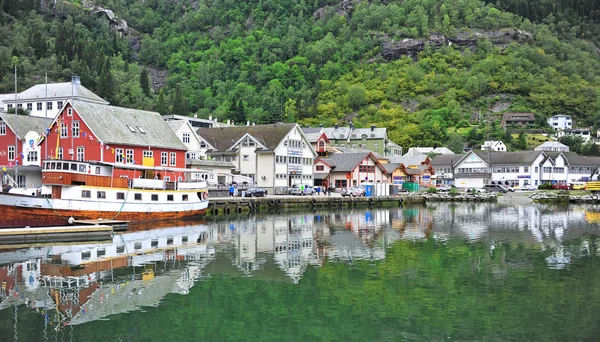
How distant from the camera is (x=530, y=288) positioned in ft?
81.5

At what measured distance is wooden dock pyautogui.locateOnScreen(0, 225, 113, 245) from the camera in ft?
114

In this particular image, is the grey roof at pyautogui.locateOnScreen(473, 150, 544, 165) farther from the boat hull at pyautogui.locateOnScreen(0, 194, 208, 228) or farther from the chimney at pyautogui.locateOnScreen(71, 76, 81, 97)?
the boat hull at pyautogui.locateOnScreen(0, 194, 208, 228)

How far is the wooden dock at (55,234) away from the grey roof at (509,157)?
290ft

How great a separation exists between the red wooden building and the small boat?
2.21m

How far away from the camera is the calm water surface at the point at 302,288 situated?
19297mm

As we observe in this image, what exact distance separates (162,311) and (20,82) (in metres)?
101

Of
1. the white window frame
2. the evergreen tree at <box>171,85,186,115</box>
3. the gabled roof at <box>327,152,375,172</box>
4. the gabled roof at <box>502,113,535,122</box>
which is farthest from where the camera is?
the gabled roof at <box>502,113,535,122</box>

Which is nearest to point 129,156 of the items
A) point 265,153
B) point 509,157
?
point 265,153

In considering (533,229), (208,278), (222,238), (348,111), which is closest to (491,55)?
(348,111)

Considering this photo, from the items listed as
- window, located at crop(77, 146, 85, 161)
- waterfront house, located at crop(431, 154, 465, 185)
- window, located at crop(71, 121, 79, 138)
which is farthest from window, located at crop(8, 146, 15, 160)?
waterfront house, located at crop(431, 154, 465, 185)

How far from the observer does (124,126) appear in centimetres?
5438

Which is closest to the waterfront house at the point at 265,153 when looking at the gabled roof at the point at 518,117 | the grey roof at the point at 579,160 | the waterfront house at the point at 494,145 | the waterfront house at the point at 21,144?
the waterfront house at the point at 21,144

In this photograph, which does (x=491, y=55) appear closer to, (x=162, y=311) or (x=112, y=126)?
(x=112, y=126)

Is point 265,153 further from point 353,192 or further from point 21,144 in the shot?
point 21,144
